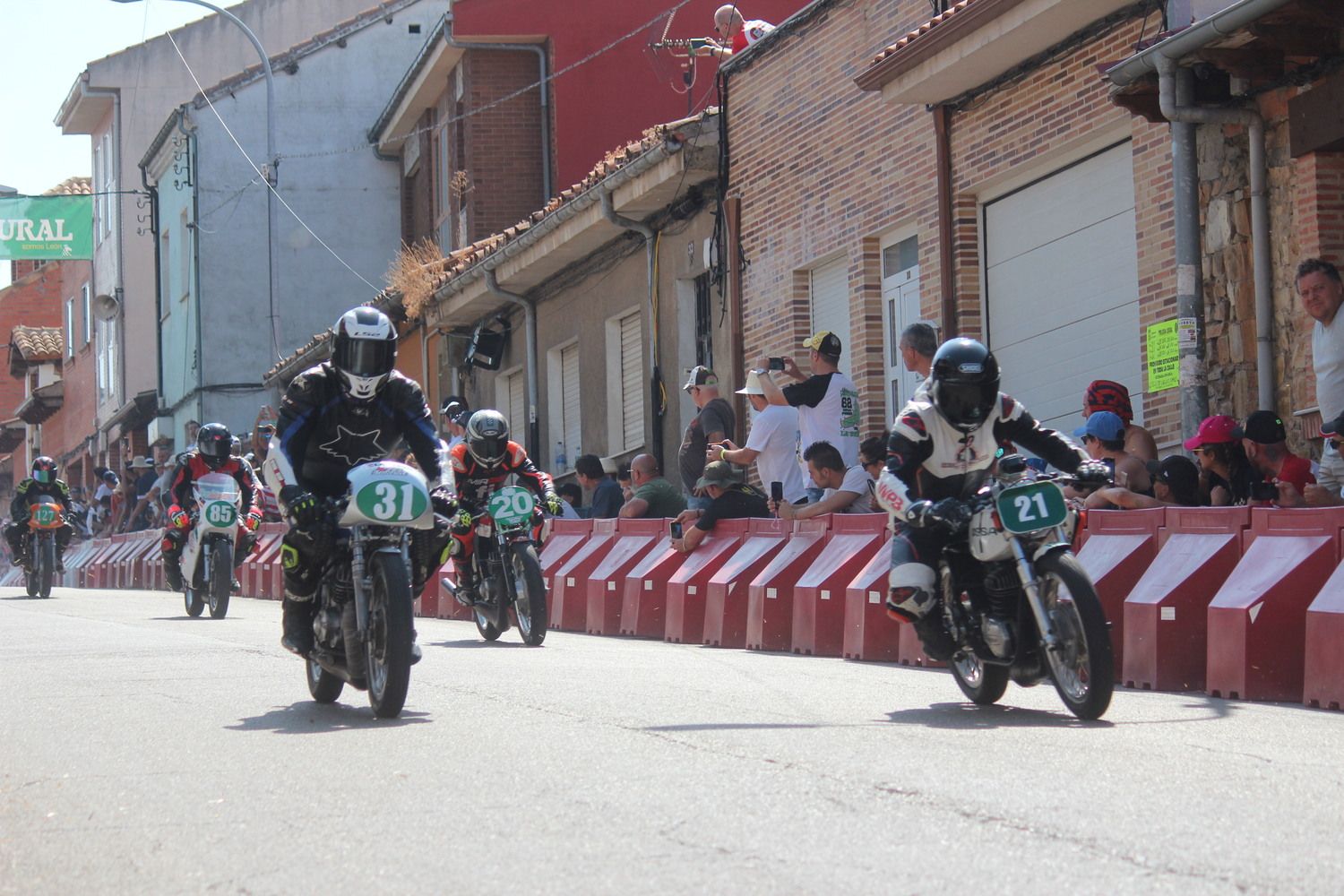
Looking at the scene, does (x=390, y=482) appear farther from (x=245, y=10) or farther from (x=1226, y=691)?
Answer: (x=245, y=10)

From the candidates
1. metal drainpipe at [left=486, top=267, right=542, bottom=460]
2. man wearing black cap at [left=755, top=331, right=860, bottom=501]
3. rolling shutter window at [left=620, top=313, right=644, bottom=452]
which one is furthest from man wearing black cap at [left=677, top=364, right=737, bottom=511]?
metal drainpipe at [left=486, top=267, right=542, bottom=460]

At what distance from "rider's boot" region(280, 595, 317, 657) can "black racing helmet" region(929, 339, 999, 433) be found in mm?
2959

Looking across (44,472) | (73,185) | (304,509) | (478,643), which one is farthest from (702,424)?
(73,185)

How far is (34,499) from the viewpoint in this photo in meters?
25.8

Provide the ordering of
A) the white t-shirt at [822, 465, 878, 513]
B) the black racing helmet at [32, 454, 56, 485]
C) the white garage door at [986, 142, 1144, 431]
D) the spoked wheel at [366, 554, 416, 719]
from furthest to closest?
the black racing helmet at [32, 454, 56, 485] < the white garage door at [986, 142, 1144, 431] < the white t-shirt at [822, 465, 878, 513] < the spoked wheel at [366, 554, 416, 719]

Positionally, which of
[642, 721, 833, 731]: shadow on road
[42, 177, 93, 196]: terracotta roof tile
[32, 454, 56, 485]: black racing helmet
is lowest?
[642, 721, 833, 731]: shadow on road

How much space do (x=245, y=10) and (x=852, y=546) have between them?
115ft

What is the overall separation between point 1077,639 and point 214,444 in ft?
42.6

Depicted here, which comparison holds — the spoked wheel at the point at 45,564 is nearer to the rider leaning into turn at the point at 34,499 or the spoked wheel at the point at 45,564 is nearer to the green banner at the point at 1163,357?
the rider leaning into turn at the point at 34,499

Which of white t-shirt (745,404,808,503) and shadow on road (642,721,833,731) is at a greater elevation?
white t-shirt (745,404,808,503)

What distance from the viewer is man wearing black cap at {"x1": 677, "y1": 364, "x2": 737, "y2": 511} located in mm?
16719

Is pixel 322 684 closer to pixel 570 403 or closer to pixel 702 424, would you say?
pixel 702 424

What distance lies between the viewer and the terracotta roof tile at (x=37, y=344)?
6894cm

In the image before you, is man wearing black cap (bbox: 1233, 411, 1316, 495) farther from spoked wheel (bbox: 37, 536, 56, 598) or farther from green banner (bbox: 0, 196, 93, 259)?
green banner (bbox: 0, 196, 93, 259)
